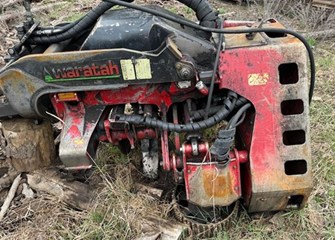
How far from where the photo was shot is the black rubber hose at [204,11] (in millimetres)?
2357

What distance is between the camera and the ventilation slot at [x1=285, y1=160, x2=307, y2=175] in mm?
2410

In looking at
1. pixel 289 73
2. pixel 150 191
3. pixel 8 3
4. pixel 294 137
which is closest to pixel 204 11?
pixel 289 73

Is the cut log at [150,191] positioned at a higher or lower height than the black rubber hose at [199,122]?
lower

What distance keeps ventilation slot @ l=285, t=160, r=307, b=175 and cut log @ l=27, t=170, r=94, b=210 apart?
122cm

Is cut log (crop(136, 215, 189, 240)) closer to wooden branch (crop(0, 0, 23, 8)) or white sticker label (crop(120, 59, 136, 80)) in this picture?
white sticker label (crop(120, 59, 136, 80))

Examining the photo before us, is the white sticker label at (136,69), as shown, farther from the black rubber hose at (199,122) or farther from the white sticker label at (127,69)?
the black rubber hose at (199,122)

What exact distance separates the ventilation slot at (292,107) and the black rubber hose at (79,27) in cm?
115

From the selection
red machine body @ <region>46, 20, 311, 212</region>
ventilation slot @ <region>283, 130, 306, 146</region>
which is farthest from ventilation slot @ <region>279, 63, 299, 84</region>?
ventilation slot @ <region>283, 130, 306, 146</region>

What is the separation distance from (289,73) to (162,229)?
45.2 inches

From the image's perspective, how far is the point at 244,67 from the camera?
7.44 feet

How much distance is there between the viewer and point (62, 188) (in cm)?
280

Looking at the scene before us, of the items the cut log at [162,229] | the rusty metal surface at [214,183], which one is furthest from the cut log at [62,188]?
the rusty metal surface at [214,183]

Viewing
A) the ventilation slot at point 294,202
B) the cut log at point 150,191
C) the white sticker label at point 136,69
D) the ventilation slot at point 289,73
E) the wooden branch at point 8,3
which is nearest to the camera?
the white sticker label at point 136,69

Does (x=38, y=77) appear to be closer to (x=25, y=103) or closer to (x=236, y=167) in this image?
(x=25, y=103)
